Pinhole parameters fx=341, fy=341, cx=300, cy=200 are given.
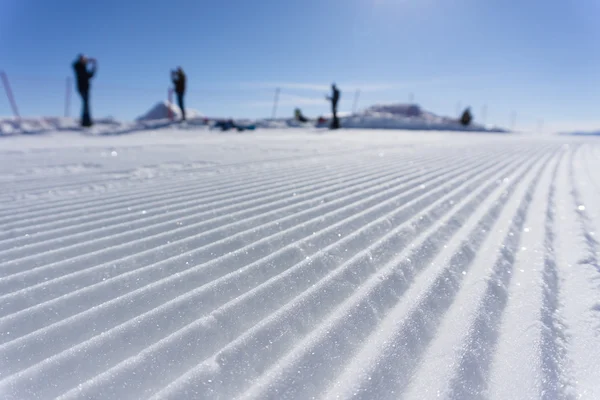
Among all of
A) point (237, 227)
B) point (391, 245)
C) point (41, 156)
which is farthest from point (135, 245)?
point (41, 156)

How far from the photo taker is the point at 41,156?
5.44 meters

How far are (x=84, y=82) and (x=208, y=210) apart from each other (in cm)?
1376

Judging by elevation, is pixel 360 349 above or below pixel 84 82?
below

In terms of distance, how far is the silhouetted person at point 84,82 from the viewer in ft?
42.4

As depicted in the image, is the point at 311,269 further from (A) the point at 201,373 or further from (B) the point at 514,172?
(B) the point at 514,172

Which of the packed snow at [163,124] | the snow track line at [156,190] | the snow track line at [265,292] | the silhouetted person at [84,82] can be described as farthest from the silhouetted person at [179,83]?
the snow track line at [265,292]

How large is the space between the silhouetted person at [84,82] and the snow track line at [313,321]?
47.7ft

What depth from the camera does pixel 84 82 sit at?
43.4 feet

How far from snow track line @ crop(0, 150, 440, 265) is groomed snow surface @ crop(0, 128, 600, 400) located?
0.07 ft

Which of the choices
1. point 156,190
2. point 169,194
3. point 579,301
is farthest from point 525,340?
point 156,190

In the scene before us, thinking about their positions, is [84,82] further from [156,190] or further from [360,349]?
[360,349]

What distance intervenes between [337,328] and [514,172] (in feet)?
15.1

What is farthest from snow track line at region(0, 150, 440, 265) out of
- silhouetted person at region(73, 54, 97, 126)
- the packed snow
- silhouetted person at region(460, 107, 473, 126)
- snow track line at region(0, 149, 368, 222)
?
silhouetted person at region(460, 107, 473, 126)

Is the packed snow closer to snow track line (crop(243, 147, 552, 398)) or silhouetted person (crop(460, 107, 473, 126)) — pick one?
silhouetted person (crop(460, 107, 473, 126))
